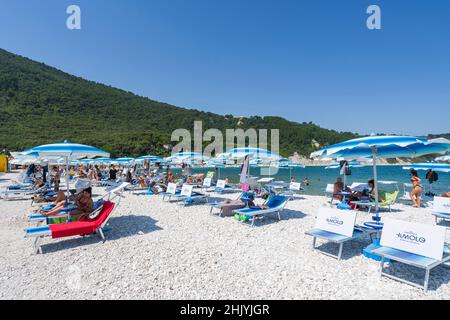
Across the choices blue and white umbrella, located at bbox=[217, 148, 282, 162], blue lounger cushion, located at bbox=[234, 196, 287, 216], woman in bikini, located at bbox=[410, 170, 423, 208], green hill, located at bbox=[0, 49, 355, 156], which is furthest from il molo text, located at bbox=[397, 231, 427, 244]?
green hill, located at bbox=[0, 49, 355, 156]

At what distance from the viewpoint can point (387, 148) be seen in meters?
6.85

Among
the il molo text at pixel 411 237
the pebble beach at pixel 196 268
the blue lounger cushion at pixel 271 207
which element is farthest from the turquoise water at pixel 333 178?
the il molo text at pixel 411 237

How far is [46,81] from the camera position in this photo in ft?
241

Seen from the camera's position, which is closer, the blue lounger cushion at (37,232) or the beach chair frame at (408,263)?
the beach chair frame at (408,263)

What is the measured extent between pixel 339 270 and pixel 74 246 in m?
5.21

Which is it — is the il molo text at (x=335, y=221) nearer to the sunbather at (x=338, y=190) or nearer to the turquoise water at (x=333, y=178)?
the sunbather at (x=338, y=190)

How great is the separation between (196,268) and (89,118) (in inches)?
2950

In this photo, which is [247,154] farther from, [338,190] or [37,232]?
[37,232]

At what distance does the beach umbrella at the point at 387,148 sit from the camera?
188 inches

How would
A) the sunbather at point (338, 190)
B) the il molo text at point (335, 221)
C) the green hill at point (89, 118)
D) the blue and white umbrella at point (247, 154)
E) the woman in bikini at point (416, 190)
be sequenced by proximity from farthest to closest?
the green hill at point (89, 118) → the sunbather at point (338, 190) → the woman in bikini at point (416, 190) → the blue and white umbrella at point (247, 154) → the il molo text at point (335, 221)
